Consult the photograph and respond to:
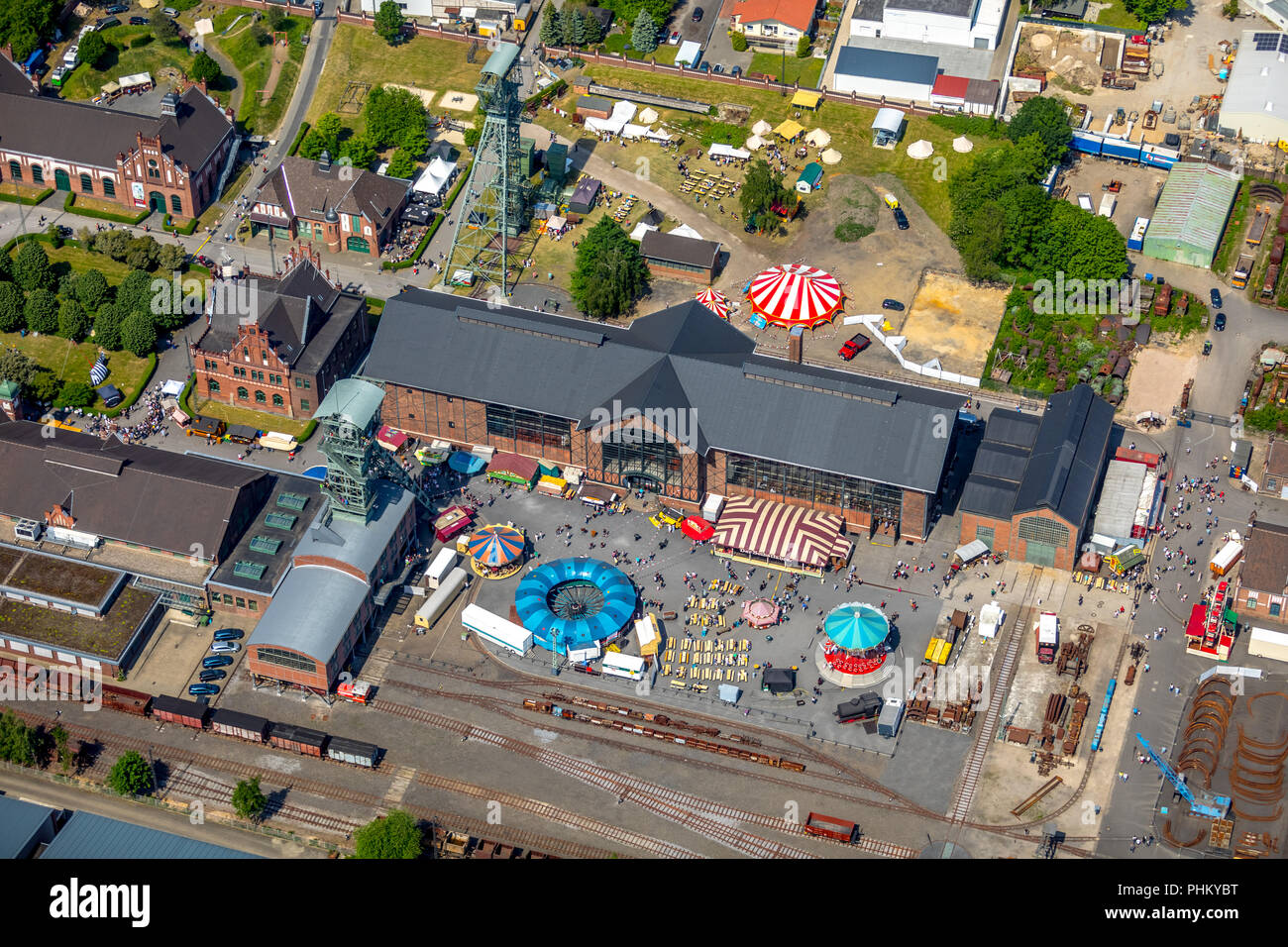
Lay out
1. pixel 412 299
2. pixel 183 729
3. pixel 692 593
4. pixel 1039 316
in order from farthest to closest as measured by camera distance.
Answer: pixel 1039 316
pixel 412 299
pixel 692 593
pixel 183 729

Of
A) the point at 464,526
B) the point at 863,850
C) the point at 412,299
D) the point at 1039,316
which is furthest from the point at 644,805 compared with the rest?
the point at 1039,316

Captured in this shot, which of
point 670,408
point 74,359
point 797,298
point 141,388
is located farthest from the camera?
point 797,298

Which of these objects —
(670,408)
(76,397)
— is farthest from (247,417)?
(670,408)

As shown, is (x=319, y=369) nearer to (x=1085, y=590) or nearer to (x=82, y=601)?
(x=82, y=601)

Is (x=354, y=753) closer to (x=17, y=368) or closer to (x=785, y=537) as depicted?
(x=785, y=537)

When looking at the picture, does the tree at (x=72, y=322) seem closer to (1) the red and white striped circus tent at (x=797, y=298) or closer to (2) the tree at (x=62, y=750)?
(2) the tree at (x=62, y=750)

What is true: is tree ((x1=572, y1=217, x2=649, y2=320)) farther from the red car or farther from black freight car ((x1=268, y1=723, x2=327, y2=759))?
black freight car ((x1=268, y1=723, x2=327, y2=759))

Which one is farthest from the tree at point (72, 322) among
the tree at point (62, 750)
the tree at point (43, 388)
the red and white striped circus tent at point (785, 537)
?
the red and white striped circus tent at point (785, 537)

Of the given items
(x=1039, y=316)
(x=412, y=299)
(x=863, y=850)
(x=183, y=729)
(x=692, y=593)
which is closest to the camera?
(x=863, y=850)
